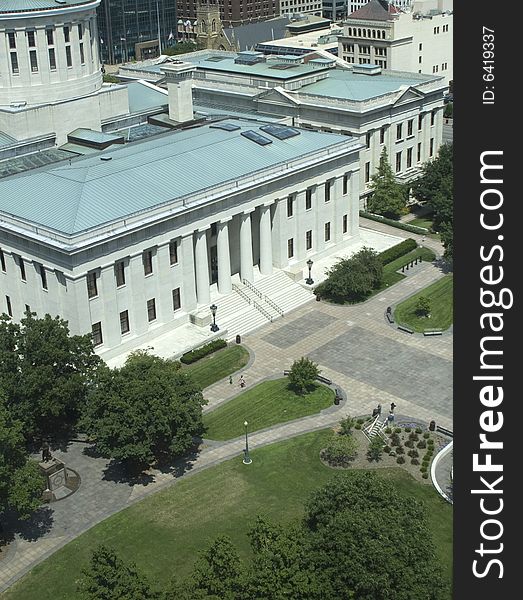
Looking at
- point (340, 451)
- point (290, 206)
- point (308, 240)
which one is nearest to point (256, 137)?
point (290, 206)

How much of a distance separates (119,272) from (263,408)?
18.8 meters

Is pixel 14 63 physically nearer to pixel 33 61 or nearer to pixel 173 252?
pixel 33 61

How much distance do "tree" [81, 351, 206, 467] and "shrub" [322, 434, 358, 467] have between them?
10.2 m

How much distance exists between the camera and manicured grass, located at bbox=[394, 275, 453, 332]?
301 feet

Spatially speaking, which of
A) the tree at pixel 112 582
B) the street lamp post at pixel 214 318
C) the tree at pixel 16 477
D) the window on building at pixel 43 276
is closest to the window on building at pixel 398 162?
the street lamp post at pixel 214 318

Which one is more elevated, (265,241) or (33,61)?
(33,61)

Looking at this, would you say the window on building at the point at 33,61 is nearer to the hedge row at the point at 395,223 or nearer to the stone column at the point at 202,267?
the stone column at the point at 202,267

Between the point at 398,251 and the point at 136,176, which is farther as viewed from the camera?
the point at 398,251

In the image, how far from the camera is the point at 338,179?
10562 cm

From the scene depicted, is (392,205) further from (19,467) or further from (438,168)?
(19,467)

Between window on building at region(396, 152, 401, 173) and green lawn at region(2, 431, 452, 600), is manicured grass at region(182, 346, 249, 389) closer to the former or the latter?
green lawn at region(2, 431, 452, 600)

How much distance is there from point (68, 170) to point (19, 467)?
128ft

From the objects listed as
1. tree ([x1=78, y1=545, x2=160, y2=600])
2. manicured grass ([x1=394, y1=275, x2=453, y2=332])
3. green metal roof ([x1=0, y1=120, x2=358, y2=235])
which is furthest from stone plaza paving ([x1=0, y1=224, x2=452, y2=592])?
green metal roof ([x1=0, y1=120, x2=358, y2=235])

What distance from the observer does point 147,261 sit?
281ft
